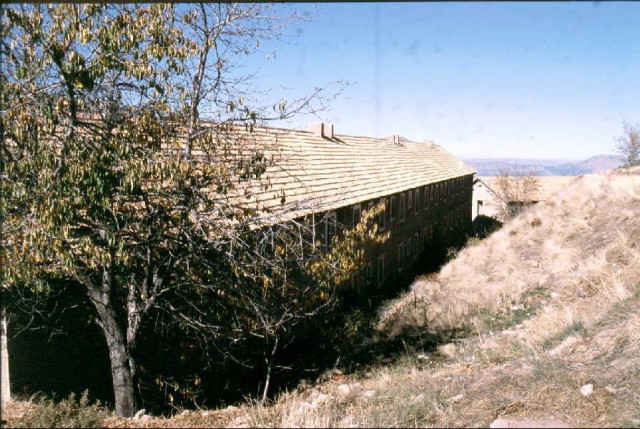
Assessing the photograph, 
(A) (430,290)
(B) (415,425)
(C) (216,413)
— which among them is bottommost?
(A) (430,290)

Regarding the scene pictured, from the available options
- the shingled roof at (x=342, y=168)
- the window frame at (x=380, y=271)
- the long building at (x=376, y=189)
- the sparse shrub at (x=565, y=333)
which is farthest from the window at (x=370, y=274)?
the sparse shrub at (x=565, y=333)

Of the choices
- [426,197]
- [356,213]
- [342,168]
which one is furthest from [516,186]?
[356,213]

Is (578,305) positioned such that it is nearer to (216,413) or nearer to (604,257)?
(604,257)

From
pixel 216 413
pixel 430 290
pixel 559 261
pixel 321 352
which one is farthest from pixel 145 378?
pixel 559 261

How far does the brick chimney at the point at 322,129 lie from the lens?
886 inches

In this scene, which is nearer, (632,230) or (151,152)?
(151,152)

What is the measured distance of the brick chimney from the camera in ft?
73.9

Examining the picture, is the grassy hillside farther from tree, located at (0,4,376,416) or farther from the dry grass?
tree, located at (0,4,376,416)

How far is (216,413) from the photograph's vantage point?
6.49 meters

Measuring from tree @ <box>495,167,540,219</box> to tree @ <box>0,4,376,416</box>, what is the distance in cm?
3848

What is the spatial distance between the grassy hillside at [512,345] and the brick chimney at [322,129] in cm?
867

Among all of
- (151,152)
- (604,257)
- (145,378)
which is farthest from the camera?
(604,257)

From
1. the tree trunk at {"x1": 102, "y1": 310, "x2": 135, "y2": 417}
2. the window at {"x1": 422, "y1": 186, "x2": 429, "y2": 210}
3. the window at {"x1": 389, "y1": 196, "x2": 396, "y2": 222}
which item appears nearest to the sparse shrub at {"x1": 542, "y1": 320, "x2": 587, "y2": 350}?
the tree trunk at {"x1": 102, "y1": 310, "x2": 135, "y2": 417}

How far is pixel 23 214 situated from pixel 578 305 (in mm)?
11870
